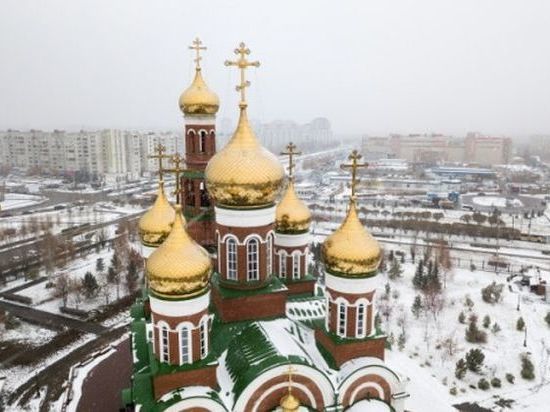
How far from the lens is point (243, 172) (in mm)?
11055

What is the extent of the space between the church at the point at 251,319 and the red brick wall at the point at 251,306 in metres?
0.03

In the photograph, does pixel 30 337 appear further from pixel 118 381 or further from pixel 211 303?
pixel 211 303

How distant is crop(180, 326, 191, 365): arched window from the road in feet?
43.9

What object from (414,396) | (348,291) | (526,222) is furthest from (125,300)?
(526,222)

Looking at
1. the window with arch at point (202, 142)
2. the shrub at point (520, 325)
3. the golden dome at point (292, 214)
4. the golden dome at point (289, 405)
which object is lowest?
the shrub at point (520, 325)

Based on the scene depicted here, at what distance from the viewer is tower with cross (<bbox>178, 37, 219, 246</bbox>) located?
1509cm

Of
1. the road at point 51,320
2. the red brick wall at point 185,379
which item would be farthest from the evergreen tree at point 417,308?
the red brick wall at point 185,379

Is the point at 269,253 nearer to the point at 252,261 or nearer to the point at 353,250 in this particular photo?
the point at 252,261

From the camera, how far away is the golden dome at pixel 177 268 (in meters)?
9.45

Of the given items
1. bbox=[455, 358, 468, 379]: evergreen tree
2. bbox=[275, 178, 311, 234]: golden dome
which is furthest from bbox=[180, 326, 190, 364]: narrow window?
bbox=[455, 358, 468, 379]: evergreen tree

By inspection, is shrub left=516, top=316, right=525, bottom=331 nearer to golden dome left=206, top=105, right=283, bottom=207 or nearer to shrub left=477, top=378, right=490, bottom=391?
shrub left=477, top=378, right=490, bottom=391

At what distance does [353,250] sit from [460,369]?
10.3 m

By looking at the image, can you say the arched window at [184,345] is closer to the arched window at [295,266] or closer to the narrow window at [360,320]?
the narrow window at [360,320]

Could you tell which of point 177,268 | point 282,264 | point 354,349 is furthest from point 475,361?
point 177,268
